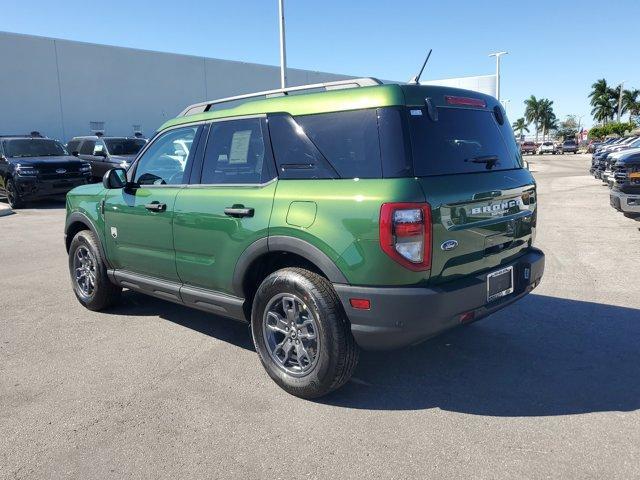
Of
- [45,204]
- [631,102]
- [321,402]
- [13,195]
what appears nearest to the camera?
[321,402]

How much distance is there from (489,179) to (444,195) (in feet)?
2.00

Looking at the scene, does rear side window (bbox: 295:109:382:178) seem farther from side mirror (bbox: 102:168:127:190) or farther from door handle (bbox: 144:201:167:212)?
side mirror (bbox: 102:168:127:190)

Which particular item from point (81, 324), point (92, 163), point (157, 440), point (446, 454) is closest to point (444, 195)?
point (446, 454)

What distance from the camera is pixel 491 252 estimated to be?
138 inches

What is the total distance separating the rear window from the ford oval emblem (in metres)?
0.42

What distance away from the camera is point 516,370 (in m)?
3.79

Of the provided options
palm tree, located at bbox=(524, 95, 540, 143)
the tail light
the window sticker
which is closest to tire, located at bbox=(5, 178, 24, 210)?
the window sticker

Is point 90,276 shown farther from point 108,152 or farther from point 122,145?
point 122,145

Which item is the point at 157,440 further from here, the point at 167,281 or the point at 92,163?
the point at 92,163

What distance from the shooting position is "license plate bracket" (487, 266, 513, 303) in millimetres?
3410

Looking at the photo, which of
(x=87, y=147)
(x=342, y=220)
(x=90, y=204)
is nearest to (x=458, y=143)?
(x=342, y=220)

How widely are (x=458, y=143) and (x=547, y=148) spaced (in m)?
66.6

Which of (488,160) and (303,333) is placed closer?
(303,333)

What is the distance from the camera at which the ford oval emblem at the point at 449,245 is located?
3.08 metres
